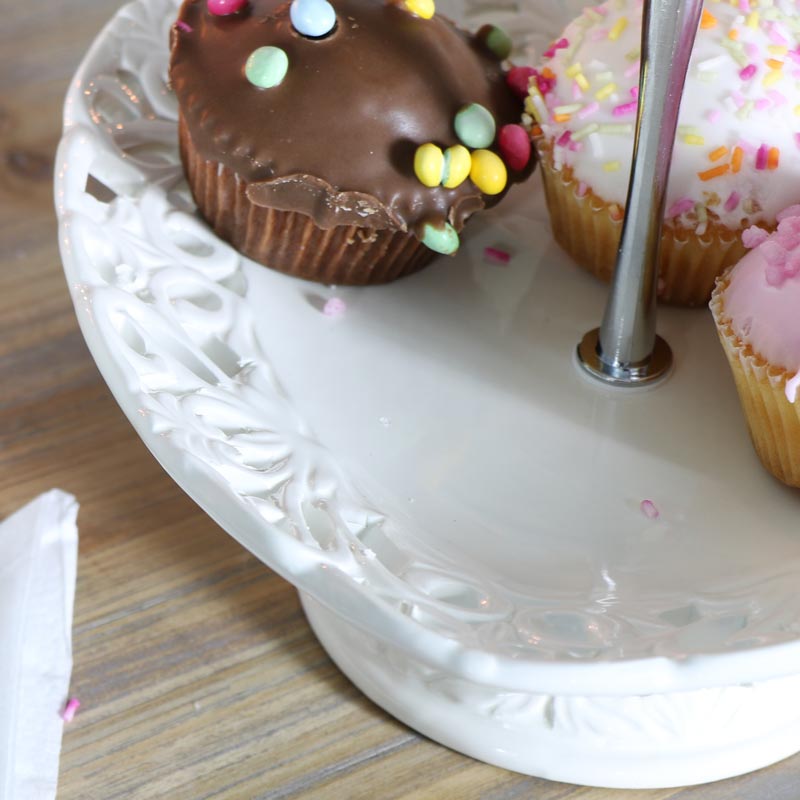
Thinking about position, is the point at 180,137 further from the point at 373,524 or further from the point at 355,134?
the point at 373,524

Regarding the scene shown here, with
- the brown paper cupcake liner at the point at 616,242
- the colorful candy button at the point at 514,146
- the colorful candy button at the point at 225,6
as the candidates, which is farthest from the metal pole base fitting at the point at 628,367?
the colorful candy button at the point at 225,6

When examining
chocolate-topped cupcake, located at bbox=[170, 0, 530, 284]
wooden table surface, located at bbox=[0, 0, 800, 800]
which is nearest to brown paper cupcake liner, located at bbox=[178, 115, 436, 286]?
chocolate-topped cupcake, located at bbox=[170, 0, 530, 284]

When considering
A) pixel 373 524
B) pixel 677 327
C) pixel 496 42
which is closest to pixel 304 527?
pixel 373 524

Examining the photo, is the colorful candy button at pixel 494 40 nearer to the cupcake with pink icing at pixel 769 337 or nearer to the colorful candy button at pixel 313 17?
the colorful candy button at pixel 313 17

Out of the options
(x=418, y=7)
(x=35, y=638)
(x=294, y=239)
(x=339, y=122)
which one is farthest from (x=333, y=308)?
(x=35, y=638)

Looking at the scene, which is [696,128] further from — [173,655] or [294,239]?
[173,655]

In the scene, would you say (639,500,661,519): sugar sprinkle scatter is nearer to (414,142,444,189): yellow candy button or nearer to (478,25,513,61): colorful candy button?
(414,142,444,189): yellow candy button
